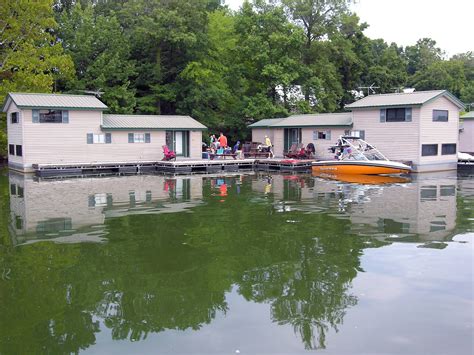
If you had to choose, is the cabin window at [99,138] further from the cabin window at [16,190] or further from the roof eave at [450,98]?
the roof eave at [450,98]

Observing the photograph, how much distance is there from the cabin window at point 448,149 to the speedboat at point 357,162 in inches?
159

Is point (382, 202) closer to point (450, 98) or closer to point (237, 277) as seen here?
point (237, 277)

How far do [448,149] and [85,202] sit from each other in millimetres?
21792

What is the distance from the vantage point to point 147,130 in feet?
106

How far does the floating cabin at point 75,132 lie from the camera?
28.4 metres

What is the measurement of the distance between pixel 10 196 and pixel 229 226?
10.1 metres

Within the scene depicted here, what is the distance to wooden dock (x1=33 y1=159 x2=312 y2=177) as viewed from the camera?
27812mm

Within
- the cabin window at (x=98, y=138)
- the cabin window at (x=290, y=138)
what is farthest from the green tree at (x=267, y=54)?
the cabin window at (x=98, y=138)

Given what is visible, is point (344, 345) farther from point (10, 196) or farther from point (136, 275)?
point (10, 196)

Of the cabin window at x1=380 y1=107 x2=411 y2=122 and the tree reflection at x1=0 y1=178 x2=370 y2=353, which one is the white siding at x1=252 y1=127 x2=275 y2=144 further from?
the tree reflection at x1=0 y1=178 x2=370 y2=353

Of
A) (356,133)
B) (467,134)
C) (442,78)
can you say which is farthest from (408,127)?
(442,78)

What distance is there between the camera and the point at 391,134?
96.9ft

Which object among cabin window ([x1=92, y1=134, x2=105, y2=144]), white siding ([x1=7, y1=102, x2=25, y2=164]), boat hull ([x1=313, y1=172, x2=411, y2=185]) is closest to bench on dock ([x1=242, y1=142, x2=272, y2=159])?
boat hull ([x1=313, y1=172, x2=411, y2=185])

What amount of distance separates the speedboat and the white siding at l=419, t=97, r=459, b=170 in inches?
106
